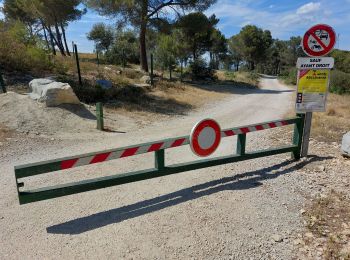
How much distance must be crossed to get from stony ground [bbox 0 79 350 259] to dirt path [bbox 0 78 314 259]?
0.01 meters

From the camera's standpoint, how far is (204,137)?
176 inches

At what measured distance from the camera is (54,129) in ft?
26.6

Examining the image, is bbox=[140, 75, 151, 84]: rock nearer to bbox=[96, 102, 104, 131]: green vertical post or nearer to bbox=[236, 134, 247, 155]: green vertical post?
bbox=[96, 102, 104, 131]: green vertical post

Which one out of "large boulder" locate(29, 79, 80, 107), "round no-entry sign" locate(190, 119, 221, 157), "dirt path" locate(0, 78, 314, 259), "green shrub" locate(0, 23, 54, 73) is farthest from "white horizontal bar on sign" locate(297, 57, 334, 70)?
"green shrub" locate(0, 23, 54, 73)

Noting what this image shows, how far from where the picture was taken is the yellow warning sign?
553 cm

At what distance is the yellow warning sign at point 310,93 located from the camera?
5.53m

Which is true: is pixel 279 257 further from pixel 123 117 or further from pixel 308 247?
pixel 123 117

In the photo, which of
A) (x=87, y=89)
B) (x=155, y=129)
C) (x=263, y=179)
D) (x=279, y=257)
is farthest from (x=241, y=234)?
(x=87, y=89)

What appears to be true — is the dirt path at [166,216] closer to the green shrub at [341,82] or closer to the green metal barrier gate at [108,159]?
the green metal barrier gate at [108,159]

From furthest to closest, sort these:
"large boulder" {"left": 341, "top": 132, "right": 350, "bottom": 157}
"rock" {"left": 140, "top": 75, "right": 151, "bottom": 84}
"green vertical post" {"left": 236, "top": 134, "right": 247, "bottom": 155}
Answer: "rock" {"left": 140, "top": 75, "right": 151, "bottom": 84}
"large boulder" {"left": 341, "top": 132, "right": 350, "bottom": 157}
"green vertical post" {"left": 236, "top": 134, "right": 247, "bottom": 155}

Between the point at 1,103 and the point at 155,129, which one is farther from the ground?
the point at 1,103

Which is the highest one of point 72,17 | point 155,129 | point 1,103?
point 72,17

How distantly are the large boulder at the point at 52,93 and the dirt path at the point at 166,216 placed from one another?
11.6 ft

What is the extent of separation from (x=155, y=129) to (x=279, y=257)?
6407mm
